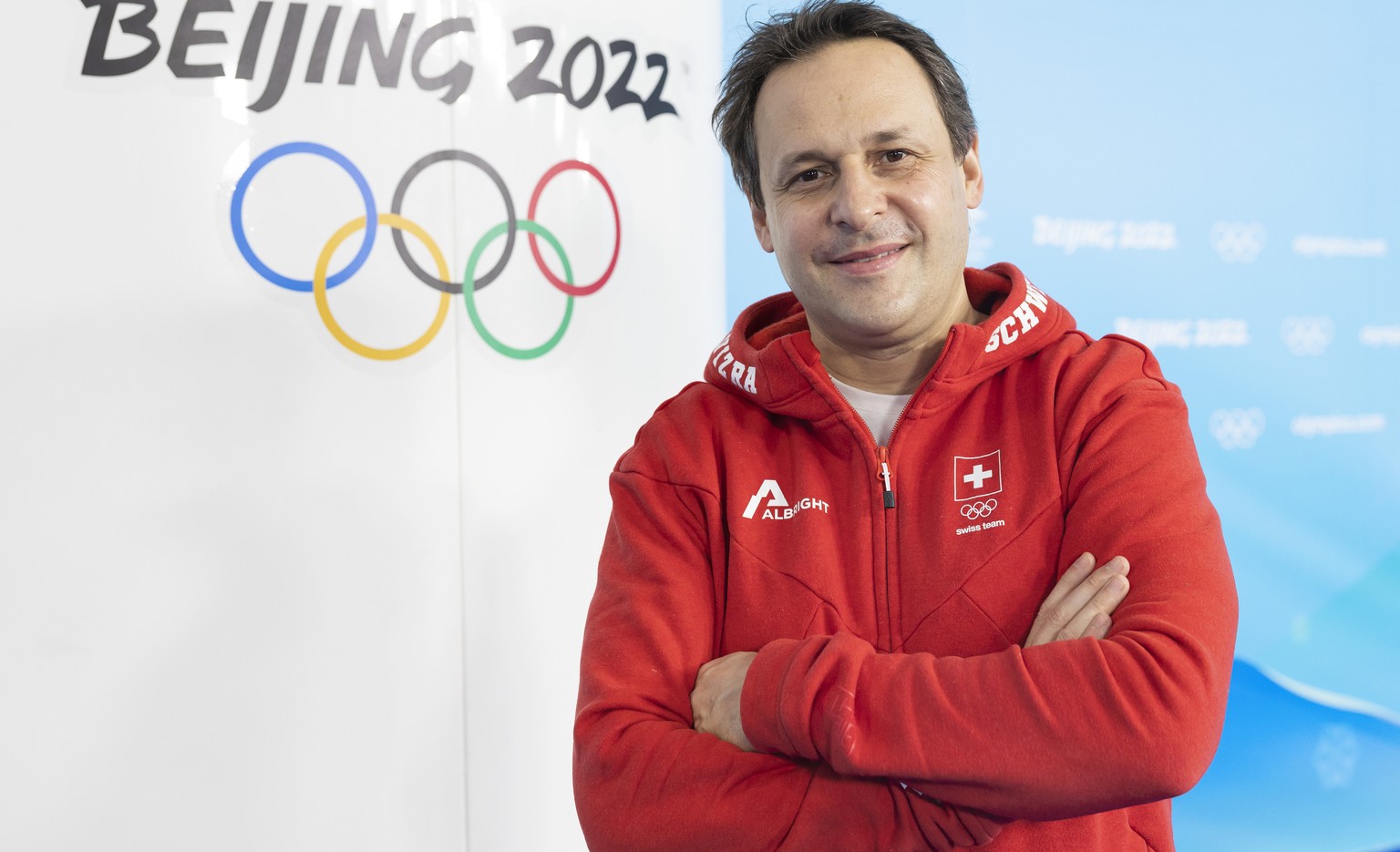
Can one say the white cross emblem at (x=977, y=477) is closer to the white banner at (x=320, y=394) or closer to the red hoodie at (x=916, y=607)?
the red hoodie at (x=916, y=607)

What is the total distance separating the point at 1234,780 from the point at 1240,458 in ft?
2.60

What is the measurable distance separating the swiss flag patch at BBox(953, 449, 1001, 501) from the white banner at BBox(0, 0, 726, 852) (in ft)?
3.38

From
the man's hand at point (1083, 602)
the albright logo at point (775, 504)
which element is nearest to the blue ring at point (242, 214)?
the albright logo at point (775, 504)

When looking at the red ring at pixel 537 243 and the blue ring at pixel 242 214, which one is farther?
the red ring at pixel 537 243

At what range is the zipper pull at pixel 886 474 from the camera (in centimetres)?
126

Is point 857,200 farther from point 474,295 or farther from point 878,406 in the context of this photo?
point 474,295

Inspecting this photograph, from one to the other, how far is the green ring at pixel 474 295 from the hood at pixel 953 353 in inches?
28.7

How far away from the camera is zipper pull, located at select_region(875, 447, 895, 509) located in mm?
1260

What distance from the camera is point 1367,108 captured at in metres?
3.11

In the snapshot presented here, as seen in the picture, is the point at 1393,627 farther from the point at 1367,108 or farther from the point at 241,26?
the point at 241,26

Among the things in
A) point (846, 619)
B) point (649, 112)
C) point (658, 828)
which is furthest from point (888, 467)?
point (649, 112)

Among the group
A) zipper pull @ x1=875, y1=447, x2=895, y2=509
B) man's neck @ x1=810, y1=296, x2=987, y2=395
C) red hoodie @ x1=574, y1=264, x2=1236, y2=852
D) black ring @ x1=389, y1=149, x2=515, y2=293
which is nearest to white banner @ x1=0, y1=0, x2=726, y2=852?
black ring @ x1=389, y1=149, x2=515, y2=293

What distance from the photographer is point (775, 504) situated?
4.30ft

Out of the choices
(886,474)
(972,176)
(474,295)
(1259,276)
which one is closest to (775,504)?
(886,474)
